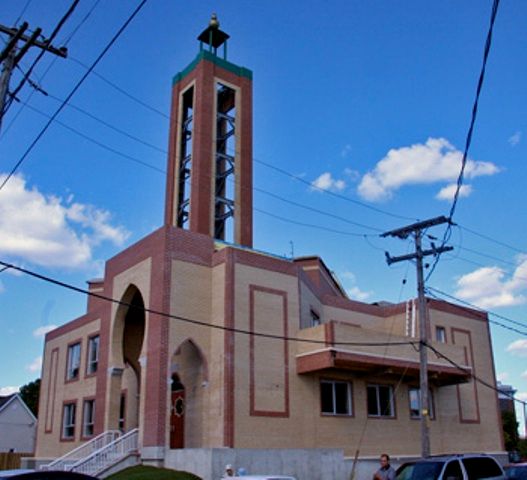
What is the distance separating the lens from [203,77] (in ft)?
132

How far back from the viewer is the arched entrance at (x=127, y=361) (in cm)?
2752

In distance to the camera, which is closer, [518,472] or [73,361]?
[518,472]

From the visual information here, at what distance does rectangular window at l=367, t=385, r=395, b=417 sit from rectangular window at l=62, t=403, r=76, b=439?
49.1ft

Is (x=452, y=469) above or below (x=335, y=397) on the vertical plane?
below

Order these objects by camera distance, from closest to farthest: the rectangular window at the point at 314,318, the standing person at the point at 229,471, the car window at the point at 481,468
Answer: the car window at the point at 481,468 → the standing person at the point at 229,471 → the rectangular window at the point at 314,318

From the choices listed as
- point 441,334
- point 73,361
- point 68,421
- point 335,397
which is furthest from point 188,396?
point 441,334

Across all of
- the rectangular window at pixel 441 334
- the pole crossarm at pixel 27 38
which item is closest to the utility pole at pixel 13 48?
the pole crossarm at pixel 27 38

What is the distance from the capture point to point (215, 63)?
4134 centimetres

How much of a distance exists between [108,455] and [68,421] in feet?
36.4

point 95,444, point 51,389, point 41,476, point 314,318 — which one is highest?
point 314,318

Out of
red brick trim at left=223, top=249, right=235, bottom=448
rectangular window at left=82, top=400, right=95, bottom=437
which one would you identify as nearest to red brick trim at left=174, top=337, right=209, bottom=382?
red brick trim at left=223, top=249, right=235, bottom=448

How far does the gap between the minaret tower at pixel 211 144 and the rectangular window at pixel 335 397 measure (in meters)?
12.6

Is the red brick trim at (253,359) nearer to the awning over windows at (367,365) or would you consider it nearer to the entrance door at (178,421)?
the awning over windows at (367,365)

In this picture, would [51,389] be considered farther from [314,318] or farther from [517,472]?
[517,472]
